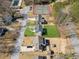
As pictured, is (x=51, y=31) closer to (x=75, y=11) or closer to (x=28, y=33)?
(x=28, y=33)

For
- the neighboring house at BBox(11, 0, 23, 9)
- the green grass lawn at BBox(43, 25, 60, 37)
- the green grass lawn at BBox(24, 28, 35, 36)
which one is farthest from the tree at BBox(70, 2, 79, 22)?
the neighboring house at BBox(11, 0, 23, 9)

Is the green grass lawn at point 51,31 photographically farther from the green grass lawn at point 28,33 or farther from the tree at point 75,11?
the tree at point 75,11

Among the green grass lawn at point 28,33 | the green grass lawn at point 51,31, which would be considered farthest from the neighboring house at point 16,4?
the green grass lawn at point 28,33

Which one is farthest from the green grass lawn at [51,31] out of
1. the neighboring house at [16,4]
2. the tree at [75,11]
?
the neighboring house at [16,4]

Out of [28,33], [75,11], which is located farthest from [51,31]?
[75,11]

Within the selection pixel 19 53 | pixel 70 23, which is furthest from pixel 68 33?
pixel 19 53

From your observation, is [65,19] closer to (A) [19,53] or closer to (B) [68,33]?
(B) [68,33]

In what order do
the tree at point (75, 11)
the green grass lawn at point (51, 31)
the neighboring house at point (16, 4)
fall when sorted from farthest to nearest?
the neighboring house at point (16, 4) < the tree at point (75, 11) < the green grass lawn at point (51, 31)

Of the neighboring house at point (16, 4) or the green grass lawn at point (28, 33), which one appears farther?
the neighboring house at point (16, 4)

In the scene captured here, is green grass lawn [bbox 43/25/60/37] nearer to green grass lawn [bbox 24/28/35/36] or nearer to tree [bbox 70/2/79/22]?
green grass lawn [bbox 24/28/35/36]

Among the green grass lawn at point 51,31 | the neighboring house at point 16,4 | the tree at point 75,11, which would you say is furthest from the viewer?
the neighboring house at point 16,4

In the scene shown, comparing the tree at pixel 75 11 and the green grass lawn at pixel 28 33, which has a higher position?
the tree at pixel 75 11
